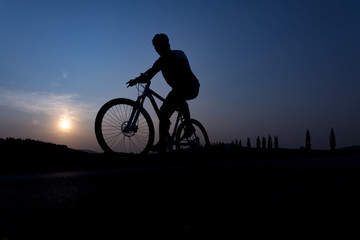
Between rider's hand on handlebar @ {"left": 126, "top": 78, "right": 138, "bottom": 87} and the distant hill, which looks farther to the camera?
the distant hill

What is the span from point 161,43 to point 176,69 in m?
0.60

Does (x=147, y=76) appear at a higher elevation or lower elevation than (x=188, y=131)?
higher

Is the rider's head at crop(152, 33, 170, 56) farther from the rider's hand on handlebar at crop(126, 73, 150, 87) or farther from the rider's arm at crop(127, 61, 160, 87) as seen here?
the rider's hand on handlebar at crop(126, 73, 150, 87)

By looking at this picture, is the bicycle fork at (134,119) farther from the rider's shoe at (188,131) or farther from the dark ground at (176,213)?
the dark ground at (176,213)

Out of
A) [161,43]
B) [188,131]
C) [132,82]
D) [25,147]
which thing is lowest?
[25,147]

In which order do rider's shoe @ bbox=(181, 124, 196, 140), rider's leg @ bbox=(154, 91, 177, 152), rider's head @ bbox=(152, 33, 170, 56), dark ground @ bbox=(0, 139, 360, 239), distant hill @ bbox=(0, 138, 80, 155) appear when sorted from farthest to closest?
rider's shoe @ bbox=(181, 124, 196, 140) < distant hill @ bbox=(0, 138, 80, 155) < rider's leg @ bbox=(154, 91, 177, 152) < rider's head @ bbox=(152, 33, 170, 56) < dark ground @ bbox=(0, 139, 360, 239)

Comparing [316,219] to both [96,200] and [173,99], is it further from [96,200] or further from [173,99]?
[173,99]

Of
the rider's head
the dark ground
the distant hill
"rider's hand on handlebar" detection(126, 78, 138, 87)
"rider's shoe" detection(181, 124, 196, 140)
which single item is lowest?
the dark ground

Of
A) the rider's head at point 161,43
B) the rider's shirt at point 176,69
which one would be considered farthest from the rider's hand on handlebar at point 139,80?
the rider's head at point 161,43

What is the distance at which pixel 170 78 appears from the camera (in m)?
6.03

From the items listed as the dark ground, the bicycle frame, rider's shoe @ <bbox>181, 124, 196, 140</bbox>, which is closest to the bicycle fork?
the bicycle frame

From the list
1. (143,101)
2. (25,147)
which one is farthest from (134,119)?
(25,147)

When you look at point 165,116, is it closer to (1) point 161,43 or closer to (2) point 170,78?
(2) point 170,78

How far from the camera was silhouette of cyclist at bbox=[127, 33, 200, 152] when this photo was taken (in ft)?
19.0
